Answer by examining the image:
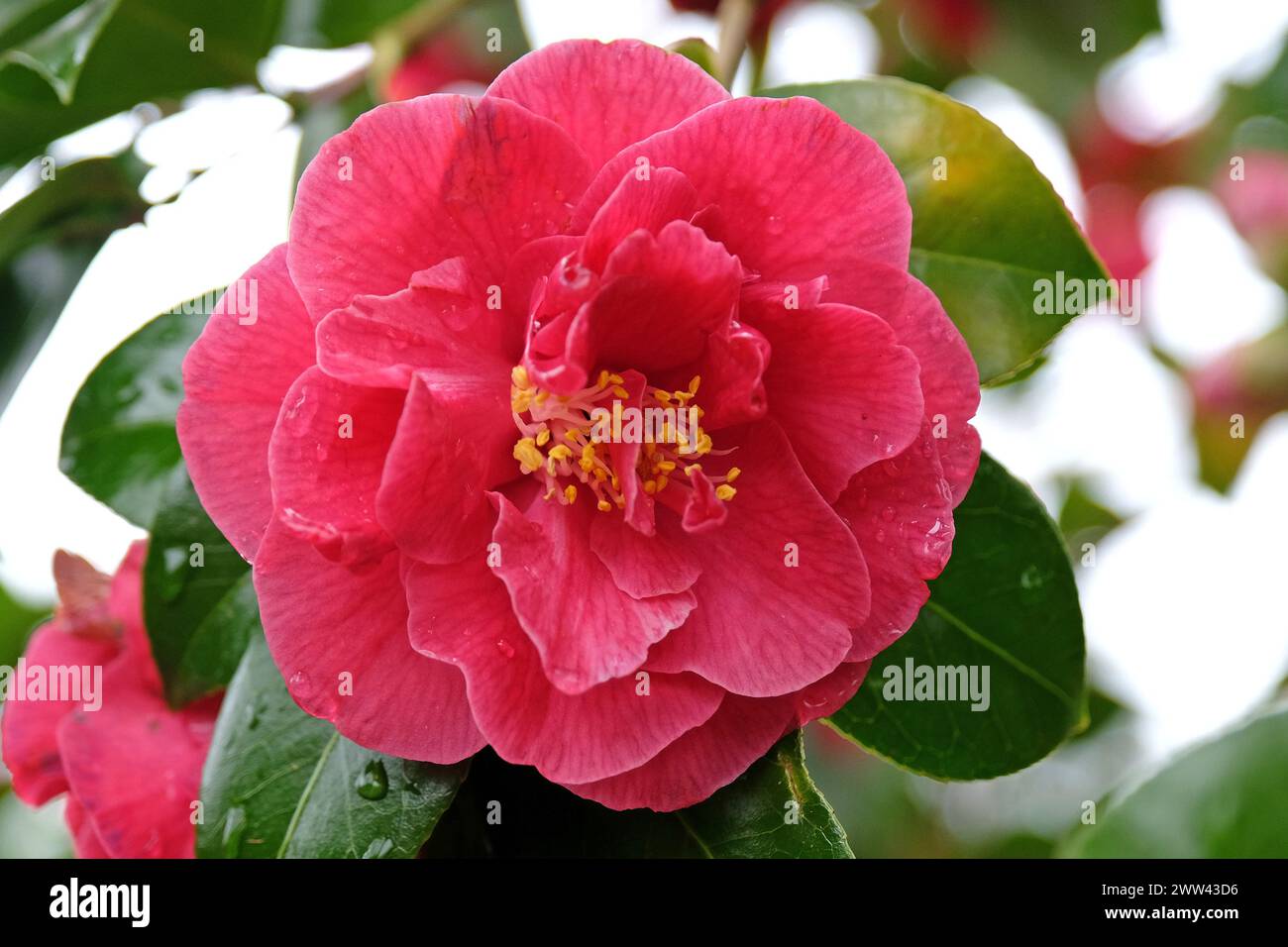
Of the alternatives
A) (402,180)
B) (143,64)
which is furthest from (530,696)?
(143,64)

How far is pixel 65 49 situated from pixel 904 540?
1116mm

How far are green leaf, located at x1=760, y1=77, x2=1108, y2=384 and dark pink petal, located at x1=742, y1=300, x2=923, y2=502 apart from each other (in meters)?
0.25

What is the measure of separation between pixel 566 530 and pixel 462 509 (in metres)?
0.10

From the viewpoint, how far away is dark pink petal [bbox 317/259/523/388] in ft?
2.77

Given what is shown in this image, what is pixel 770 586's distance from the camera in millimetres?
937

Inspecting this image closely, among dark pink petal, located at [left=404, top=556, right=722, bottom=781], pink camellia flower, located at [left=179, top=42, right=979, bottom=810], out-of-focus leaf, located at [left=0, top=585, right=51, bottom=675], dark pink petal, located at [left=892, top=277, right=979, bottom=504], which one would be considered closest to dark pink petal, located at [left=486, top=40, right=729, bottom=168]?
pink camellia flower, located at [left=179, top=42, right=979, bottom=810]

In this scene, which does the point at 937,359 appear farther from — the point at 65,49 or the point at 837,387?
the point at 65,49

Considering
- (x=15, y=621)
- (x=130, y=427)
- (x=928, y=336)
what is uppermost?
(x=928, y=336)

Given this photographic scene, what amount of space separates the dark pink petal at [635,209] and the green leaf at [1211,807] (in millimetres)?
865

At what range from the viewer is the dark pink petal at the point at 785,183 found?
87cm

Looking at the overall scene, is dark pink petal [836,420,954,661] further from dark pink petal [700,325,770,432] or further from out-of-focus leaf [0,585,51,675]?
out-of-focus leaf [0,585,51,675]

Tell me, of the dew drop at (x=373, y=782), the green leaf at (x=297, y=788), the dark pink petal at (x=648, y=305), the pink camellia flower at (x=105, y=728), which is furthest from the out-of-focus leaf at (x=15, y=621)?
the dark pink petal at (x=648, y=305)
